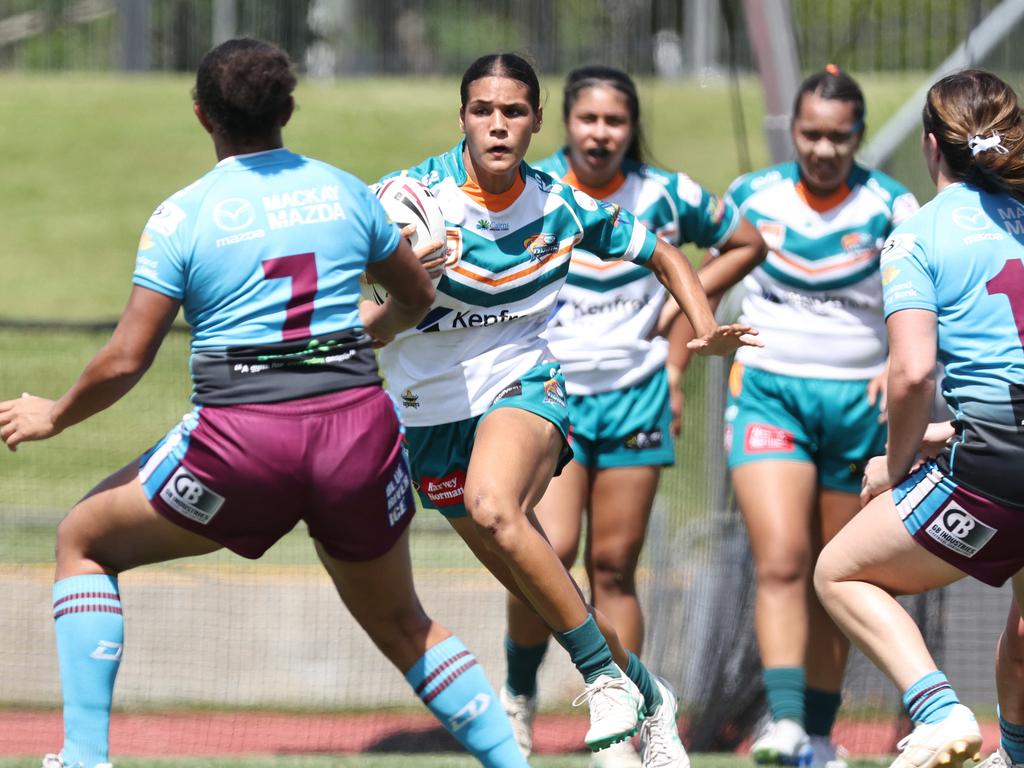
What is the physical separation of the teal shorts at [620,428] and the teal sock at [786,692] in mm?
923

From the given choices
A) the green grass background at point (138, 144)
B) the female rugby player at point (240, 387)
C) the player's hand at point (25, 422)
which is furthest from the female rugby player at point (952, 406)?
the green grass background at point (138, 144)

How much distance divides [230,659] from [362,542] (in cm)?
352

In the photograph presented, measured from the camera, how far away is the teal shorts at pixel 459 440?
15.1 feet

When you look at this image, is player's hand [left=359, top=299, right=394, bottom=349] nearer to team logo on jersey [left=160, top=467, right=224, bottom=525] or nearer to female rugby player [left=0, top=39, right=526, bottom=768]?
female rugby player [left=0, top=39, right=526, bottom=768]

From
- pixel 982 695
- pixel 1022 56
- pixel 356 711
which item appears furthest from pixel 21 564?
pixel 1022 56

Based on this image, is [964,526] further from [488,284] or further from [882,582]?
[488,284]

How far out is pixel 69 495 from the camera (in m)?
7.55

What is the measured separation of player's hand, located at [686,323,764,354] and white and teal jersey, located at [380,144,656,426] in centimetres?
46

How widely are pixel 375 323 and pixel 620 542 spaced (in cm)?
187

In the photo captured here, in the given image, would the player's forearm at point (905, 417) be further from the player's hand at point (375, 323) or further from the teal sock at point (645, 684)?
the player's hand at point (375, 323)

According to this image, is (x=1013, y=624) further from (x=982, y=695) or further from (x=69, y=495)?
(x=69, y=495)

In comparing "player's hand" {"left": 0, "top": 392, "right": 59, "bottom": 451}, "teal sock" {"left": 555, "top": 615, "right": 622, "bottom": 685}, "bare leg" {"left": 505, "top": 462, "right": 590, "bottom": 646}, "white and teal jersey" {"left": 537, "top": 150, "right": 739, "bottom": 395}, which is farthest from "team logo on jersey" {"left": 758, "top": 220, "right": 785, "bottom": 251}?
"player's hand" {"left": 0, "top": 392, "right": 59, "bottom": 451}

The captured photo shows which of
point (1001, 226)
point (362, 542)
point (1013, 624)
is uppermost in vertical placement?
point (1001, 226)

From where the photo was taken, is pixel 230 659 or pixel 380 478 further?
pixel 230 659
